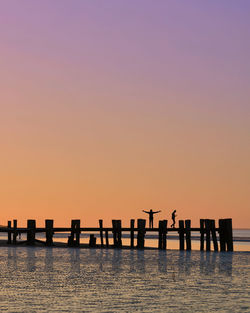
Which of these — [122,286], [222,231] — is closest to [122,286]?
[122,286]

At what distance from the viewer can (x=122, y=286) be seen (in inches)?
726

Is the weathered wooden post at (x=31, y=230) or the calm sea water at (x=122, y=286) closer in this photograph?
the calm sea water at (x=122, y=286)

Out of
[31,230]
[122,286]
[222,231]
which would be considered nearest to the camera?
[122,286]

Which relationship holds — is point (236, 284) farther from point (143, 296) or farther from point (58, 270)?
point (58, 270)

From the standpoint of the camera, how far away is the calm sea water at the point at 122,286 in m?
14.7

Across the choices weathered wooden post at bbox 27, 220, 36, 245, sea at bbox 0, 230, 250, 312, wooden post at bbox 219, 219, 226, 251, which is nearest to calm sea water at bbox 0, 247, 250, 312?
sea at bbox 0, 230, 250, 312

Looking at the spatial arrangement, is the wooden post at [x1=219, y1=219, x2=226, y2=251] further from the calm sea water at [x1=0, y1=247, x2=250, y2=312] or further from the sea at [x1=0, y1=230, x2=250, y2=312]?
the calm sea water at [x1=0, y1=247, x2=250, y2=312]

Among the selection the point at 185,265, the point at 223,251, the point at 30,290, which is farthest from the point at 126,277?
the point at 223,251

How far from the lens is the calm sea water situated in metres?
14.7

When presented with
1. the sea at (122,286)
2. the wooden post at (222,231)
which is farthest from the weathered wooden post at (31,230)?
the sea at (122,286)

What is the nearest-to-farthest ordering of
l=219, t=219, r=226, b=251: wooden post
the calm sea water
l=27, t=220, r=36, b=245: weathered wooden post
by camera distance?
1. the calm sea water
2. l=219, t=219, r=226, b=251: wooden post
3. l=27, t=220, r=36, b=245: weathered wooden post

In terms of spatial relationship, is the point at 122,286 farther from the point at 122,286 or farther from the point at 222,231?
the point at 222,231

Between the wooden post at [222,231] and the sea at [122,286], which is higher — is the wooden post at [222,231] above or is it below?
above

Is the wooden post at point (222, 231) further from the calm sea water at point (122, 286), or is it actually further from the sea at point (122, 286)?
the calm sea water at point (122, 286)
